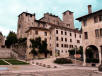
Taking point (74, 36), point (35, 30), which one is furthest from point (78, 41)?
point (35, 30)

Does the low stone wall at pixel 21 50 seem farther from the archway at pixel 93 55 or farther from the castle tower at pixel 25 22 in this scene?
the archway at pixel 93 55

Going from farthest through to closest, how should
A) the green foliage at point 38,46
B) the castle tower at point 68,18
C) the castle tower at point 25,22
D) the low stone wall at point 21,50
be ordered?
the castle tower at point 68,18
the castle tower at point 25,22
the low stone wall at point 21,50
the green foliage at point 38,46

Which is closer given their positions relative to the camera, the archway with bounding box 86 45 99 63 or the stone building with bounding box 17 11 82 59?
the archway with bounding box 86 45 99 63

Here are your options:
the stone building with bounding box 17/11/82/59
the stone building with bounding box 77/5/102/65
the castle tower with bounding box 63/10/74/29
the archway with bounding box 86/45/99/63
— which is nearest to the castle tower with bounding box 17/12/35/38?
the stone building with bounding box 17/11/82/59

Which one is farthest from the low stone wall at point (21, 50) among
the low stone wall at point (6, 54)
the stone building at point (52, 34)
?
the stone building at point (52, 34)

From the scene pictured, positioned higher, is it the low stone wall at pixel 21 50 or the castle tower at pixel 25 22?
the castle tower at pixel 25 22

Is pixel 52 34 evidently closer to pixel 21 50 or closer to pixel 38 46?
pixel 38 46

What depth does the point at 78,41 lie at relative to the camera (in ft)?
189

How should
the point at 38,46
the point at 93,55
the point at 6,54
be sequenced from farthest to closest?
the point at 6,54 < the point at 38,46 < the point at 93,55

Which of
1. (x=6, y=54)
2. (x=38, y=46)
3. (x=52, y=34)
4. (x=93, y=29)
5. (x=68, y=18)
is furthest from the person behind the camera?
(x=68, y=18)

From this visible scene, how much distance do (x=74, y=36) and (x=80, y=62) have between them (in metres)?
25.2

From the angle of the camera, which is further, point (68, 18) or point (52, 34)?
point (68, 18)

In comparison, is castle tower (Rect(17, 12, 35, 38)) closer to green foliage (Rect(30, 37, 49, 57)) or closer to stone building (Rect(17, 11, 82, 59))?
stone building (Rect(17, 11, 82, 59))

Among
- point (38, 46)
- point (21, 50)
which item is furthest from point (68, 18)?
point (21, 50)
